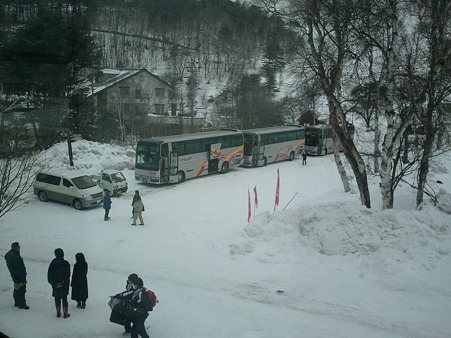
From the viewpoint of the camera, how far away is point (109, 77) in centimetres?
2003

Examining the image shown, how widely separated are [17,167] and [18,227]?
2.46 m

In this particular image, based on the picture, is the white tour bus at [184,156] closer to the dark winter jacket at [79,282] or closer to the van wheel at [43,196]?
the van wheel at [43,196]

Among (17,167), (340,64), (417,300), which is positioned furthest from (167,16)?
(417,300)

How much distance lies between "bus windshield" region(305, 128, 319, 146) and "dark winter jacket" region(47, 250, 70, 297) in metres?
21.2

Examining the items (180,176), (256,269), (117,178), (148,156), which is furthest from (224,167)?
(256,269)

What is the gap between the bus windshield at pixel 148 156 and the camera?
51.4ft

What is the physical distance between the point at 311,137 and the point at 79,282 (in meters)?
21.2

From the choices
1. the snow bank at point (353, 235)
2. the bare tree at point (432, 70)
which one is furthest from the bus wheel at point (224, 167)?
the bare tree at point (432, 70)

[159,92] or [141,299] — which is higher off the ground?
[159,92]

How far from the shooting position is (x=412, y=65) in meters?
9.05

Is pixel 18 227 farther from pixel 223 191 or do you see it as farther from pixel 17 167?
pixel 223 191

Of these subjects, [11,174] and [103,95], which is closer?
[11,174]

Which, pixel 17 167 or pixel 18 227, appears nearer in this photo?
pixel 17 167

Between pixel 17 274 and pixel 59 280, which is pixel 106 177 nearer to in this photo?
pixel 17 274
